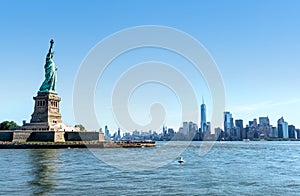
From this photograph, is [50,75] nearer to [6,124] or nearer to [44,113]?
[44,113]

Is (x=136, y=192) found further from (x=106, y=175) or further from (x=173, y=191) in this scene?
(x=106, y=175)

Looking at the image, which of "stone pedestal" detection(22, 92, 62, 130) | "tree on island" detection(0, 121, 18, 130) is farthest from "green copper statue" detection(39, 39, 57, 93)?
"tree on island" detection(0, 121, 18, 130)

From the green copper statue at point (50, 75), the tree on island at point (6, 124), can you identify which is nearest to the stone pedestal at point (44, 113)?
the green copper statue at point (50, 75)

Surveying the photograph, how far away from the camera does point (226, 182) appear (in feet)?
105

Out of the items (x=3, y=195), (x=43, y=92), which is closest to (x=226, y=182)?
(x=3, y=195)

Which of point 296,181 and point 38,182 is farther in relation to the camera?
point 296,181

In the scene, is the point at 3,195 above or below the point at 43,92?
below

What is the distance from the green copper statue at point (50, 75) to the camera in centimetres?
10019

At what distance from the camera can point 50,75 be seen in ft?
332

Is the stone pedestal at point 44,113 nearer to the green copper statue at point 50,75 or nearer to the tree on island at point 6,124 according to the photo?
the green copper statue at point 50,75

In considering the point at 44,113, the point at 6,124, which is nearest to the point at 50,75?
the point at 44,113

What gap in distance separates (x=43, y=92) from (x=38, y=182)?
72136 mm

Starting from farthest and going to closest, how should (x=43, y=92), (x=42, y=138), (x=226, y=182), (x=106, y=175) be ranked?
1. (x=43, y=92)
2. (x=42, y=138)
3. (x=106, y=175)
4. (x=226, y=182)

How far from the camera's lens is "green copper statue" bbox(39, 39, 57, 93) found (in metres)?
100
